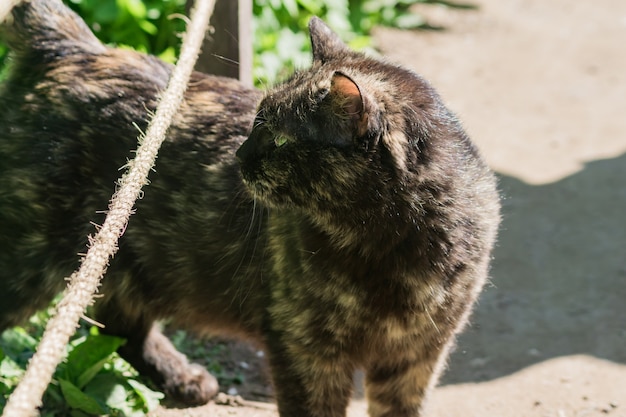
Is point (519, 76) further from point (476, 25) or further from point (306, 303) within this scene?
point (306, 303)

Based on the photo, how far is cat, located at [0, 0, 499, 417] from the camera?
273cm

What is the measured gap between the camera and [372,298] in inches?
111

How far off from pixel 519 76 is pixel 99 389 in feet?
16.8

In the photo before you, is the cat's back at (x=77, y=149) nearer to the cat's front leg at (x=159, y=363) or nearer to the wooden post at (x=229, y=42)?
the cat's front leg at (x=159, y=363)

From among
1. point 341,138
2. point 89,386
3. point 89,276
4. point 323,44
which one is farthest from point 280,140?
point 89,386

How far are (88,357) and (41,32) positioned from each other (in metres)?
1.33

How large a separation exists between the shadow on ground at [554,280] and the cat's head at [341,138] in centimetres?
170

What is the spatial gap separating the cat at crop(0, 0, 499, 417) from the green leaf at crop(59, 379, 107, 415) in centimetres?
35


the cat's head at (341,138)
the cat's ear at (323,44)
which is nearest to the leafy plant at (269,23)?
the cat's ear at (323,44)

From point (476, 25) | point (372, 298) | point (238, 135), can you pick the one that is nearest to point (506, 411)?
point (372, 298)

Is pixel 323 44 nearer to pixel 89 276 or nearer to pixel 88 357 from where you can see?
pixel 89 276

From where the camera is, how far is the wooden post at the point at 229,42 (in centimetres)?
391

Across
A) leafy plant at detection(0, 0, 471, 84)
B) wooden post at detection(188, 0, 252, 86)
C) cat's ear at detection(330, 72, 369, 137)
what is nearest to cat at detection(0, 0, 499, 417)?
cat's ear at detection(330, 72, 369, 137)

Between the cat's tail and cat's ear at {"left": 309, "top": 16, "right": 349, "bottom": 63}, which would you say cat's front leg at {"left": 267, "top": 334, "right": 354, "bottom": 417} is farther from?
the cat's tail
